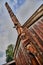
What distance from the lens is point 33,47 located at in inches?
261

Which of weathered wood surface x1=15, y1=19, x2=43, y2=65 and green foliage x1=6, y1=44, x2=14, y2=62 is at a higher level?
weathered wood surface x1=15, y1=19, x2=43, y2=65

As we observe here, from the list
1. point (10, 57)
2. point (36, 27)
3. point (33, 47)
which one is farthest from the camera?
point (10, 57)

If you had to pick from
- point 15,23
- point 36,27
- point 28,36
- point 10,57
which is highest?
point 15,23

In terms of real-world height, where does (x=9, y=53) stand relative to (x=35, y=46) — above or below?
below

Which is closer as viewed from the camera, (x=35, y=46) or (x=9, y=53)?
(x=35, y=46)

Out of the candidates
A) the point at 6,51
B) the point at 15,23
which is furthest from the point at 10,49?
the point at 15,23

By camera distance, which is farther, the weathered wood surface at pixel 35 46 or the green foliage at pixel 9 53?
the green foliage at pixel 9 53

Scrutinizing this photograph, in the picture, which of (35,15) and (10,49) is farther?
(10,49)

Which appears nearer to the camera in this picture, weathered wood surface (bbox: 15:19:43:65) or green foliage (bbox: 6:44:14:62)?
weathered wood surface (bbox: 15:19:43:65)

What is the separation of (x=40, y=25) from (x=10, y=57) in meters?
11.2

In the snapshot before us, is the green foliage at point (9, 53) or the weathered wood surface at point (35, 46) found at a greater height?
the weathered wood surface at point (35, 46)

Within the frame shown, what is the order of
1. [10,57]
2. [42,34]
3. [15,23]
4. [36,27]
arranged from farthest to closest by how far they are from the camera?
[10,57] → [36,27] → [42,34] → [15,23]

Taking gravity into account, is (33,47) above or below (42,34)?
above

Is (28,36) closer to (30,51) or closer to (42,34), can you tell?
(30,51)
